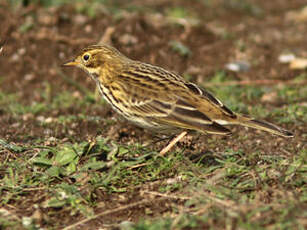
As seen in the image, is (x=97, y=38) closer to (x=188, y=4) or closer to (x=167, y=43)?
(x=167, y=43)

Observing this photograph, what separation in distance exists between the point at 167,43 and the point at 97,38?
115 centimetres

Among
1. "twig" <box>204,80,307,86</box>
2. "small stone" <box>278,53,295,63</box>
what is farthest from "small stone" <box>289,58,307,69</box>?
"twig" <box>204,80,307,86</box>

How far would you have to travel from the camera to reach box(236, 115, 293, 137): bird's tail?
4.82 metres

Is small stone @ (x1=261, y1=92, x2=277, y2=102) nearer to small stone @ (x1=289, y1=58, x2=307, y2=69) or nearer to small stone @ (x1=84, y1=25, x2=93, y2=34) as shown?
small stone @ (x1=289, y1=58, x2=307, y2=69)

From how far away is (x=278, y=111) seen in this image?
696 cm

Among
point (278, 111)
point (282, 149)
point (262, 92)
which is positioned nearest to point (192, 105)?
point (282, 149)

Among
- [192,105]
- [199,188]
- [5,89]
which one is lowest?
[5,89]

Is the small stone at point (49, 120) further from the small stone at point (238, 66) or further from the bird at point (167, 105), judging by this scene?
the small stone at point (238, 66)

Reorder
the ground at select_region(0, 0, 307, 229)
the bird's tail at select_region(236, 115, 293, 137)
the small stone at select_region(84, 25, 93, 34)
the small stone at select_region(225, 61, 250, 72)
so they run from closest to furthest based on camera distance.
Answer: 1. the ground at select_region(0, 0, 307, 229)
2. the bird's tail at select_region(236, 115, 293, 137)
3. the small stone at select_region(225, 61, 250, 72)
4. the small stone at select_region(84, 25, 93, 34)

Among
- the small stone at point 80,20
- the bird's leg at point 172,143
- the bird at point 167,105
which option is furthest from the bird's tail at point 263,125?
the small stone at point 80,20

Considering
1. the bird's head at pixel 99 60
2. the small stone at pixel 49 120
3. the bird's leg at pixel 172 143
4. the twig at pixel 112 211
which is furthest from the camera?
the small stone at pixel 49 120

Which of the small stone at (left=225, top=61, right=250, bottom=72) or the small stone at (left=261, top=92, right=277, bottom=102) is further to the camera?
the small stone at (left=225, top=61, right=250, bottom=72)

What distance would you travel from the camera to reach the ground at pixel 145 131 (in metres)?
4.34

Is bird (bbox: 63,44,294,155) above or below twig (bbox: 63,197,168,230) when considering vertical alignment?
above
